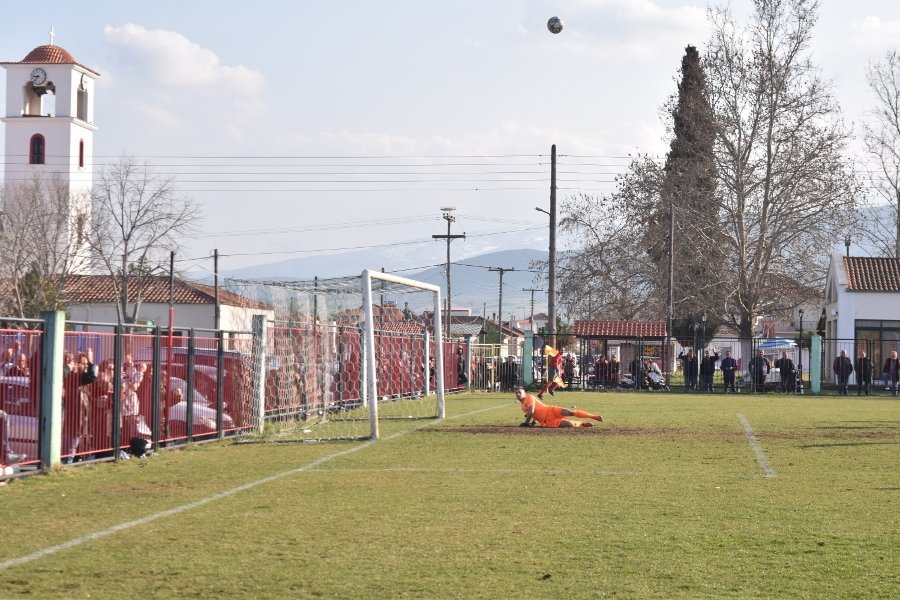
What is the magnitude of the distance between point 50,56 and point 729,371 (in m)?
67.8

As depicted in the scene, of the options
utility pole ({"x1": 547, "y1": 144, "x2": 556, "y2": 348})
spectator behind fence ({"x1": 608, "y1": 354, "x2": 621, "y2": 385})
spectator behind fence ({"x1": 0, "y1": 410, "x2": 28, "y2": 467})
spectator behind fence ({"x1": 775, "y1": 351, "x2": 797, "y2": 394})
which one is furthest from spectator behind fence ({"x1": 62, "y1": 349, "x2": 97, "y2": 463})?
utility pole ({"x1": 547, "y1": 144, "x2": 556, "y2": 348})

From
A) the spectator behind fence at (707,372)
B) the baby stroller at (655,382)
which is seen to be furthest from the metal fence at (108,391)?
the spectator behind fence at (707,372)

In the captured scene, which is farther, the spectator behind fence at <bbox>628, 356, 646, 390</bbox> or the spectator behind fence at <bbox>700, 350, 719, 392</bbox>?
the spectator behind fence at <bbox>628, 356, 646, 390</bbox>

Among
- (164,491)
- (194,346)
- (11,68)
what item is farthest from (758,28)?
(11,68)

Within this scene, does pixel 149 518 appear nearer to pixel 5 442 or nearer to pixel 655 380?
pixel 5 442

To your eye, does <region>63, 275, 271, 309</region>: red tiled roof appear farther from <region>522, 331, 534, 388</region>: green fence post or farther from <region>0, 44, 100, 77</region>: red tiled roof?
<region>522, 331, 534, 388</region>: green fence post

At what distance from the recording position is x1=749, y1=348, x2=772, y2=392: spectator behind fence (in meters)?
46.5

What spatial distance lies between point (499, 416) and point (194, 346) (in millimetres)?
9811

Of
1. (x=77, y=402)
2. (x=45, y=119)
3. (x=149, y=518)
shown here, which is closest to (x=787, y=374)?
(x=77, y=402)

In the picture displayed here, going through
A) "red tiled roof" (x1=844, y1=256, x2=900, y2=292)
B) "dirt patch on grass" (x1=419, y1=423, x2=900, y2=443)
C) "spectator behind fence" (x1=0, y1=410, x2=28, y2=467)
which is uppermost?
"red tiled roof" (x1=844, y1=256, x2=900, y2=292)

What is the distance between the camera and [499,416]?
87.7 ft

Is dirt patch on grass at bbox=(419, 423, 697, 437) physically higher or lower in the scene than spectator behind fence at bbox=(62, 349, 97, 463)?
lower

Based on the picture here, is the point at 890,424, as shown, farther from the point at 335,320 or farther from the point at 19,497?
the point at 19,497

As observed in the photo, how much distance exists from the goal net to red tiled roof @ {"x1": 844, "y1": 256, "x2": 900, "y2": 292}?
25.4 m
